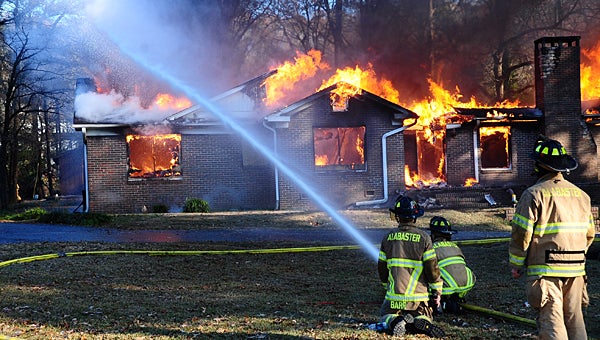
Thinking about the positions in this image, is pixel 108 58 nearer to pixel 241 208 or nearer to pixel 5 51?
pixel 5 51

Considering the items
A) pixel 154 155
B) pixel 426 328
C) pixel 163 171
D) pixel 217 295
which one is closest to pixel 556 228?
pixel 426 328

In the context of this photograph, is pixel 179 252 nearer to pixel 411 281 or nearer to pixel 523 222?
pixel 411 281

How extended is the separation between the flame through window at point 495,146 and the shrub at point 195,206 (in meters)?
10.1

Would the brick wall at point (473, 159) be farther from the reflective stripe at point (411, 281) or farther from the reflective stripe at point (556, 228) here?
the reflective stripe at point (556, 228)

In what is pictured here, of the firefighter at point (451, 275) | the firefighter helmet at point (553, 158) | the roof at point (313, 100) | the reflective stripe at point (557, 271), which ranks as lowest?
the firefighter at point (451, 275)

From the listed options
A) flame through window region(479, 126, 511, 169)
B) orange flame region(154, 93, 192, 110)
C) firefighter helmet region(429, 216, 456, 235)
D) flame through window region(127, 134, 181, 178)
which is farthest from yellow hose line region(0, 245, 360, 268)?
flame through window region(479, 126, 511, 169)

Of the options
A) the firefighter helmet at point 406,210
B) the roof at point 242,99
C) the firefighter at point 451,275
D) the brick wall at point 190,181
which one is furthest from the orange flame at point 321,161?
the firefighter helmet at point 406,210

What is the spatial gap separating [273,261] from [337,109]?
1121 cm

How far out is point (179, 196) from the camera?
71.4ft

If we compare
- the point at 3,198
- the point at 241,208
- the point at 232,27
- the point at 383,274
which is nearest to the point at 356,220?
the point at 241,208

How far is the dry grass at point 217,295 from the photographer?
20.4 ft

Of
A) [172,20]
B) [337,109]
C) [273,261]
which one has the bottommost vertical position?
[273,261]

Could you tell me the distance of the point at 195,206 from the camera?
800 inches

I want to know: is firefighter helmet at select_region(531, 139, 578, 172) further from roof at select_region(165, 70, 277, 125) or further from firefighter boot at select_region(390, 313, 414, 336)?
roof at select_region(165, 70, 277, 125)
